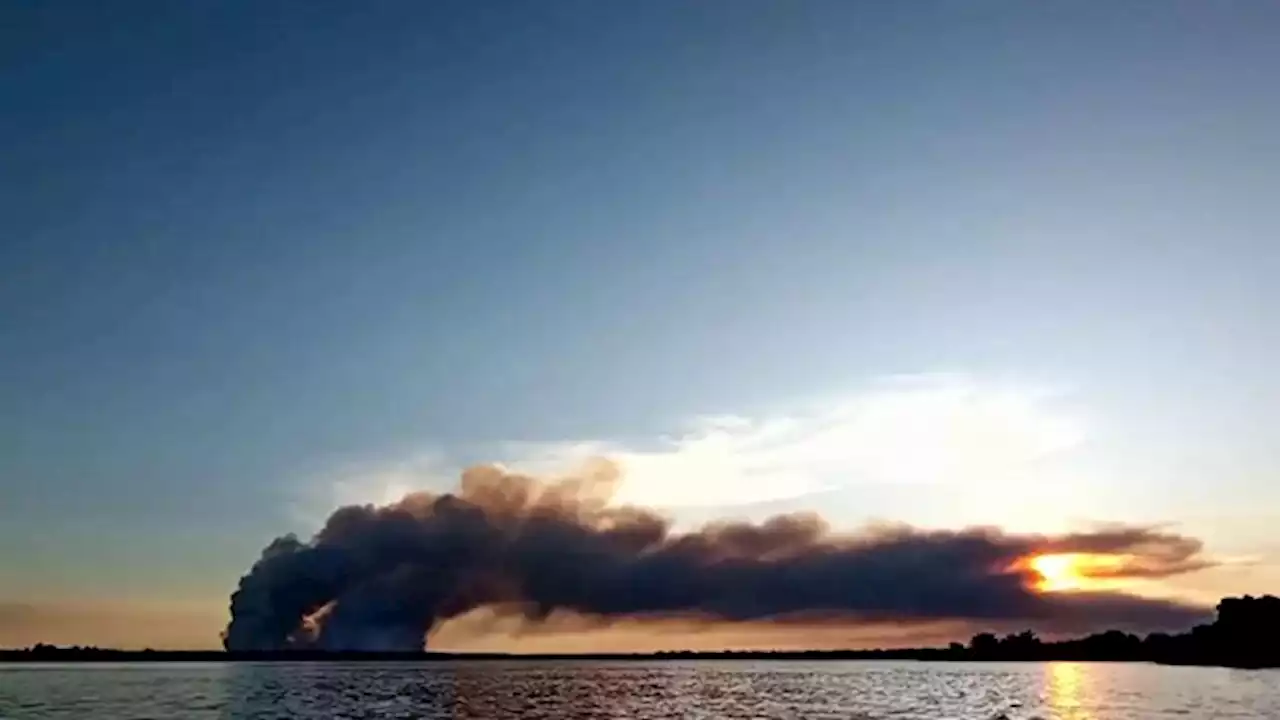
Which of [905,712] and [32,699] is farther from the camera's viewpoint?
[32,699]

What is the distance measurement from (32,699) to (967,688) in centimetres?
13121

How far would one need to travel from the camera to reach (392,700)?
15700 cm

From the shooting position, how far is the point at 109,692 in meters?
179

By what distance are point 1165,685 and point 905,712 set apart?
78382 millimetres

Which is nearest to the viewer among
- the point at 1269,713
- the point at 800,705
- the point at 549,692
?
the point at 1269,713

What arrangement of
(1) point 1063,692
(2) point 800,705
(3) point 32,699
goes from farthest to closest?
(1) point 1063,692 → (3) point 32,699 → (2) point 800,705

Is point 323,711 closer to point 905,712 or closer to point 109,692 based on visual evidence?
point 905,712

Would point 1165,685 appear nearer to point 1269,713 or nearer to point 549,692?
point 1269,713

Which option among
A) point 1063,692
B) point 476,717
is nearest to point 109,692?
point 476,717

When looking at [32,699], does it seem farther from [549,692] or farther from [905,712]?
[905,712]

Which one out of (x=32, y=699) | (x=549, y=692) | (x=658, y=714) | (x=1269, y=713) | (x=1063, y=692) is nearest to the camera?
A: (x=1269, y=713)

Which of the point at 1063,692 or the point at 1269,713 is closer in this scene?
the point at 1269,713

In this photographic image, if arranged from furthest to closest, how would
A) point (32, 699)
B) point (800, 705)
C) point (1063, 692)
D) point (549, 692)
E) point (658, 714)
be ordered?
point (549, 692) < point (1063, 692) < point (32, 699) < point (800, 705) < point (658, 714)

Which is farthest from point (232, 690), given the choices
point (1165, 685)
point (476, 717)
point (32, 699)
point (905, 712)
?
point (1165, 685)
